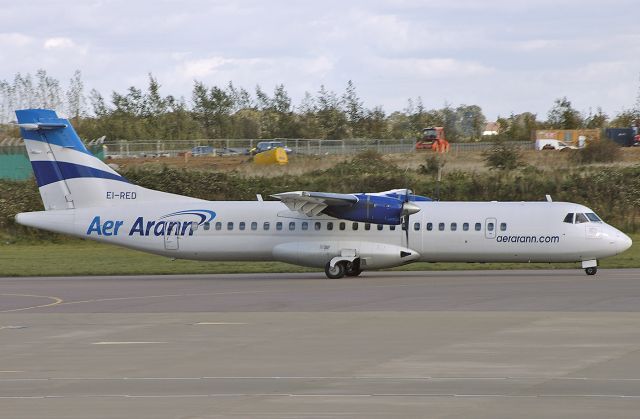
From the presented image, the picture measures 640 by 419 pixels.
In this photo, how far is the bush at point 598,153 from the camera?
6950 centimetres

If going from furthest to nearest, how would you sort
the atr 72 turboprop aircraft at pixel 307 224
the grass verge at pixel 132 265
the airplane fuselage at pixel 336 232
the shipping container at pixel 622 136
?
the shipping container at pixel 622 136
the grass verge at pixel 132 265
the atr 72 turboprop aircraft at pixel 307 224
the airplane fuselage at pixel 336 232

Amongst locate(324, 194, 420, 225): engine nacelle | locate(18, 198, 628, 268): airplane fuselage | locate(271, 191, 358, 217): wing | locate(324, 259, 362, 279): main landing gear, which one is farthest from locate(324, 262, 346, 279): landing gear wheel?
locate(271, 191, 358, 217): wing

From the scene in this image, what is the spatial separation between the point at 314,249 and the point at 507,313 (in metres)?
12.2

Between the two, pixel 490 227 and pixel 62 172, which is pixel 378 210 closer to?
pixel 490 227

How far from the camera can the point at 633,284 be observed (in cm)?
2825

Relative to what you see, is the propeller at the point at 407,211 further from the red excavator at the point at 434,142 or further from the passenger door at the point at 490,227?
the red excavator at the point at 434,142

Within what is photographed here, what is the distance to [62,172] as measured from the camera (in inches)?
1353

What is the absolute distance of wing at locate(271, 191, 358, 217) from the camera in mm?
32219

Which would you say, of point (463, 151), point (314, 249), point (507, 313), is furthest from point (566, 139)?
point (507, 313)

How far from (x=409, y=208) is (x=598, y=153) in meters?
40.8

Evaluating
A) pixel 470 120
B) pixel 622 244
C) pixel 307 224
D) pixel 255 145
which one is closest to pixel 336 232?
pixel 307 224

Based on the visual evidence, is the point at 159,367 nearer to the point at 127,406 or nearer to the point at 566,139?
the point at 127,406

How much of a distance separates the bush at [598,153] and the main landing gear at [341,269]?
1571 inches

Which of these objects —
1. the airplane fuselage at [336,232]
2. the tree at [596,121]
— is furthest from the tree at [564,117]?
the airplane fuselage at [336,232]
